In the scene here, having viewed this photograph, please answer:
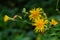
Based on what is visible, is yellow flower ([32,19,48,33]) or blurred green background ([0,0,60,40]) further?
yellow flower ([32,19,48,33])

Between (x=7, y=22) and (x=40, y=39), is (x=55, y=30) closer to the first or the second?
(x=40, y=39)

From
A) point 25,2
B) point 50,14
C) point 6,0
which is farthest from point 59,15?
point 6,0

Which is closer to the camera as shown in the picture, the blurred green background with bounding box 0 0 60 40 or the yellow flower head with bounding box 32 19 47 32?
the blurred green background with bounding box 0 0 60 40

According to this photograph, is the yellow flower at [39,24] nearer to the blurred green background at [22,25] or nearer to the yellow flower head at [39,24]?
the yellow flower head at [39,24]

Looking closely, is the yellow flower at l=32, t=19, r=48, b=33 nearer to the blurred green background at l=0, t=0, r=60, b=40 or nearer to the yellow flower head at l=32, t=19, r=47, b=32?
the yellow flower head at l=32, t=19, r=47, b=32

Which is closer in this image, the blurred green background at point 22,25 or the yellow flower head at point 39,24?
the blurred green background at point 22,25

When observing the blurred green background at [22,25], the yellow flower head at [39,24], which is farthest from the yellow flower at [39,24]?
the blurred green background at [22,25]

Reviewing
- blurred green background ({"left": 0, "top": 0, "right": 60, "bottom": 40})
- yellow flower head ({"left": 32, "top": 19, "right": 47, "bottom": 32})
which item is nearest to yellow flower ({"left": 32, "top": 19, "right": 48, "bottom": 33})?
yellow flower head ({"left": 32, "top": 19, "right": 47, "bottom": 32})

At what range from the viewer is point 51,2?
2641 millimetres

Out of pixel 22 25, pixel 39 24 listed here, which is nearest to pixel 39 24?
pixel 39 24

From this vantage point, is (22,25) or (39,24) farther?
(22,25)

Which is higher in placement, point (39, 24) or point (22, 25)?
point (22, 25)

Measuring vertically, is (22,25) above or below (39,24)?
above

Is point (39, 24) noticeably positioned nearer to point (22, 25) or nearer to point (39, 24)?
point (39, 24)
